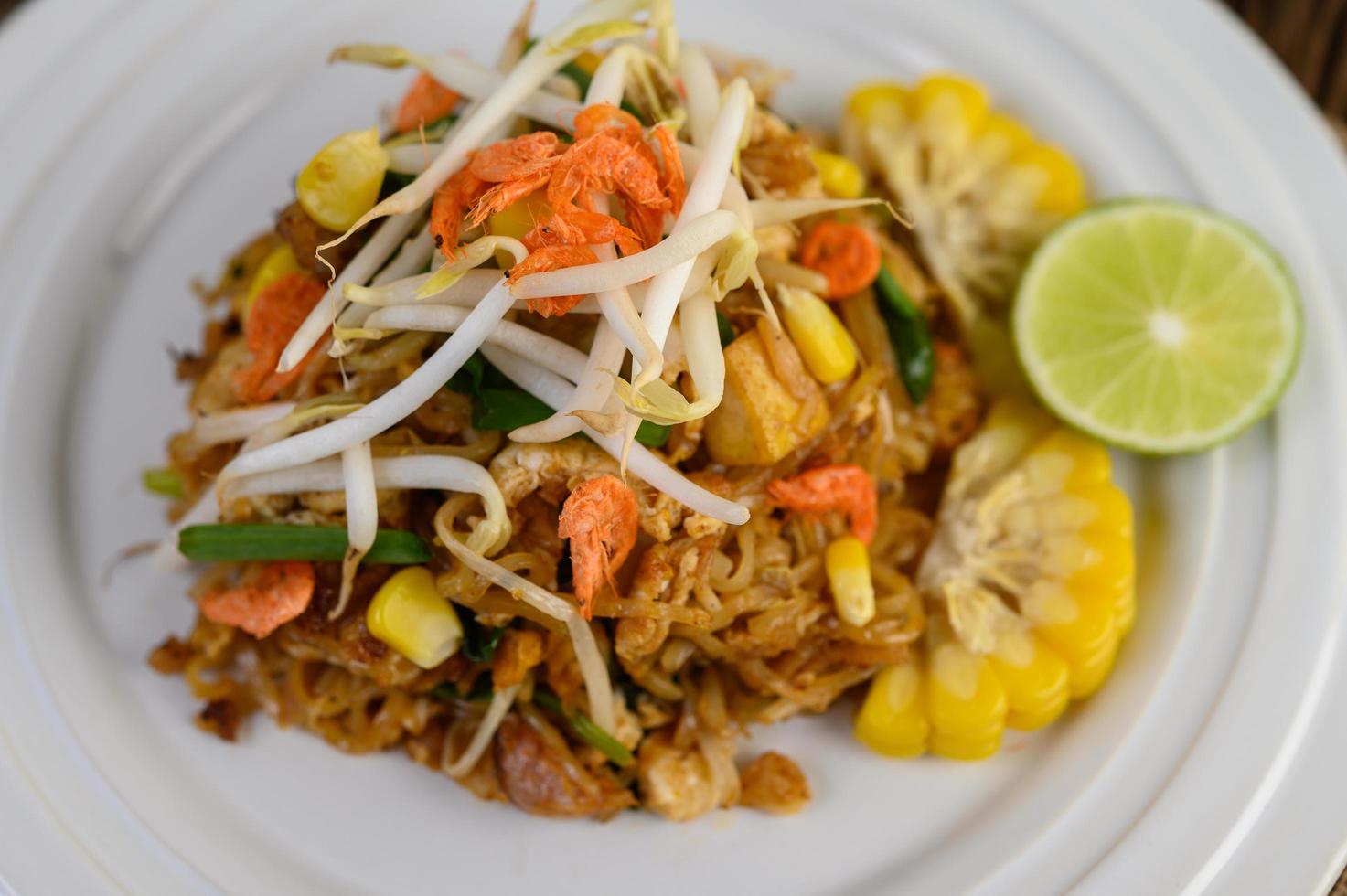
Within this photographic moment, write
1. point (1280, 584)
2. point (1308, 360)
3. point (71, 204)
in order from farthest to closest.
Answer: point (71, 204), point (1308, 360), point (1280, 584)

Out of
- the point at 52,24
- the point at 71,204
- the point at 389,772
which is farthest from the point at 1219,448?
the point at 52,24

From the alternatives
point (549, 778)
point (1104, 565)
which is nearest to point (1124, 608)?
point (1104, 565)

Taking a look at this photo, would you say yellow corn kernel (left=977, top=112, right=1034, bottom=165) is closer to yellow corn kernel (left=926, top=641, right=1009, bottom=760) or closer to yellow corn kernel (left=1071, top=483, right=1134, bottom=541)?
yellow corn kernel (left=1071, top=483, right=1134, bottom=541)

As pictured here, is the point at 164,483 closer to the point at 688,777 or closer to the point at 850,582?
the point at 688,777

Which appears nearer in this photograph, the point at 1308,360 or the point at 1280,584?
the point at 1280,584

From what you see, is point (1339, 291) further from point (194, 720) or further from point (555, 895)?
point (194, 720)
